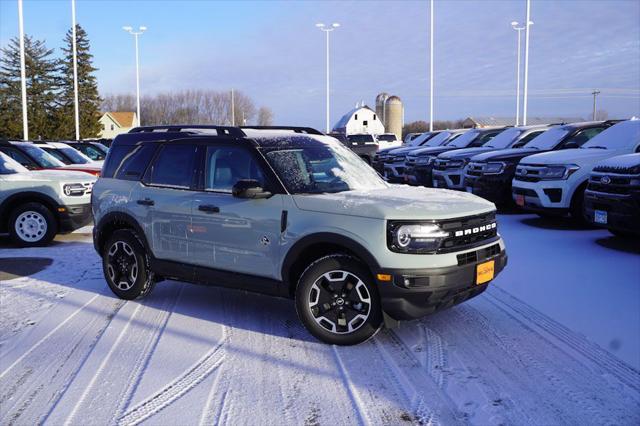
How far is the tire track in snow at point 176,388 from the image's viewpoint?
369 centimetres

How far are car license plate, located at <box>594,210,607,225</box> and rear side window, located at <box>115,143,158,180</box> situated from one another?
19.1 feet

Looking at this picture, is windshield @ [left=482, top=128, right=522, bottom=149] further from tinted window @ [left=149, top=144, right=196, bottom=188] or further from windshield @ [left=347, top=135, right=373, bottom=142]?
windshield @ [left=347, top=135, right=373, bottom=142]

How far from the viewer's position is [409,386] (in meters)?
4.09

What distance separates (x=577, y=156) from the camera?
10.1 meters

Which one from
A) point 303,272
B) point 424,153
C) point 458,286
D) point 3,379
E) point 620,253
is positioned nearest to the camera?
point 3,379

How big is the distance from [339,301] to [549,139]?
9321 millimetres

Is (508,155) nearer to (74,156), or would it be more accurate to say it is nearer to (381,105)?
(74,156)

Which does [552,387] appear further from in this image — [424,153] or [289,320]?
[424,153]

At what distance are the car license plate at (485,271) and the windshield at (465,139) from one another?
13158mm

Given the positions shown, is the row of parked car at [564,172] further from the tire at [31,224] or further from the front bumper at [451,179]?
the tire at [31,224]

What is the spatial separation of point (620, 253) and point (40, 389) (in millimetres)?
7122

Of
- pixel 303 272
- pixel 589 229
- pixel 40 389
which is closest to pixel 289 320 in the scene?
pixel 303 272

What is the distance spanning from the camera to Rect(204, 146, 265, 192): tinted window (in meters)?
5.55

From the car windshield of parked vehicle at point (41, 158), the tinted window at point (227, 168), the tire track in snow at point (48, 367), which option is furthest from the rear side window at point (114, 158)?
the car windshield of parked vehicle at point (41, 158)
